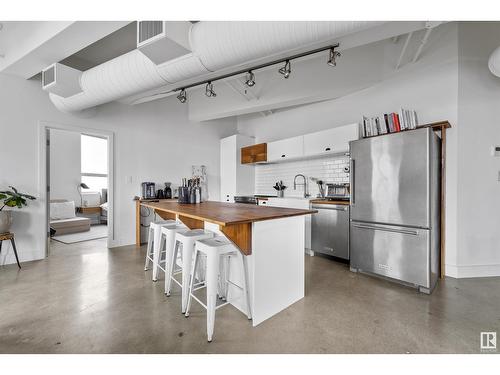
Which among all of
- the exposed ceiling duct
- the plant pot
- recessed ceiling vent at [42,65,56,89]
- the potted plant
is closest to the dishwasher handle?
the exposed ceiling duct

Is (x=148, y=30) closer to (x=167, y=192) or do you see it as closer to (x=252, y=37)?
(x=252, y=37)

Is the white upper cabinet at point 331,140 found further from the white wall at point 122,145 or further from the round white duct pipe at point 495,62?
the white wall at point 122,145

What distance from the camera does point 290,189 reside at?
5098mm

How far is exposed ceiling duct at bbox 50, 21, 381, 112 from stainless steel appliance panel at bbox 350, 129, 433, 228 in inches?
57.7

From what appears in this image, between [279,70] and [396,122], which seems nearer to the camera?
[279,70]

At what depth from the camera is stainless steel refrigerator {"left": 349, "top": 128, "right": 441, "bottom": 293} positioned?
2.54 m

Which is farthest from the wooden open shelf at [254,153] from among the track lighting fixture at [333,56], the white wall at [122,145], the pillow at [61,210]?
the pillow at [61,210]

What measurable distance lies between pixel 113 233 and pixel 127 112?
2.36 m

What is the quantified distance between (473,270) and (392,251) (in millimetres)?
1206

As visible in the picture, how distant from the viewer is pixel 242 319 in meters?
2.02

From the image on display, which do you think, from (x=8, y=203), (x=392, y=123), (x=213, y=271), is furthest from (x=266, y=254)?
(x=8, y=203)

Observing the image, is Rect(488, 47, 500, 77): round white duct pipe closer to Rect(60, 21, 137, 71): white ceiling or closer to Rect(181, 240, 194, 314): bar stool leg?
Rect(181, 240, 194, 314): bar stool leg

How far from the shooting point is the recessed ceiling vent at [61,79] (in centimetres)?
300
